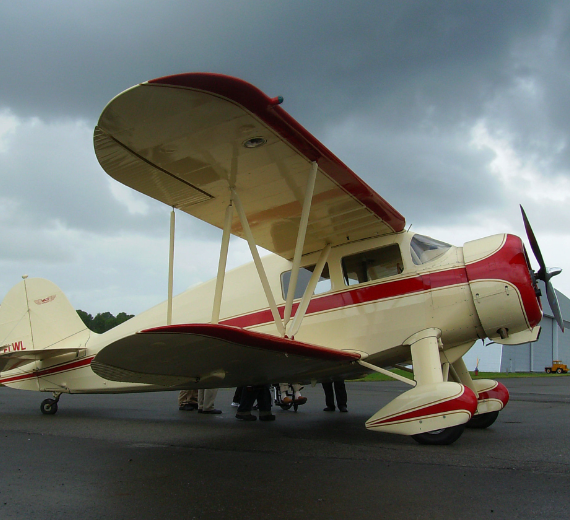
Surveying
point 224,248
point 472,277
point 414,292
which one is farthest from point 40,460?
point 472,277

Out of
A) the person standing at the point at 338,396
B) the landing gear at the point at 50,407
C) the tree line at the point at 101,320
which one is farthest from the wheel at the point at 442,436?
the tree line at the point at 101,320

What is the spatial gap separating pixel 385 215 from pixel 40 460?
4693 mm

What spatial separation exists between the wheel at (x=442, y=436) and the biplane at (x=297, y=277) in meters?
0.01

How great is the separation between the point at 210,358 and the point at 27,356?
5.53 m

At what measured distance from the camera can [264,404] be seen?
810cm

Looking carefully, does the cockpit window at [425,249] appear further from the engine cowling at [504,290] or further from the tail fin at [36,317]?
the tail fin at [36,317]

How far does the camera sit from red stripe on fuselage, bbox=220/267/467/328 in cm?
591

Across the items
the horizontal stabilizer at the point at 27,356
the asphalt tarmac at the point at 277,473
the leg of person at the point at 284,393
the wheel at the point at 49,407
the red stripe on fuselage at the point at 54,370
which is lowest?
the leg of person at the point at 284,393

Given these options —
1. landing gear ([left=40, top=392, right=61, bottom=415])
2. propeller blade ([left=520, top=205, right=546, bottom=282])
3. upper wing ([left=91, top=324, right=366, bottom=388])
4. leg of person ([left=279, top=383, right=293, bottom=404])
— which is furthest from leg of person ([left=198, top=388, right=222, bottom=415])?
propeller blade ([left=520, top=205, right=546, bottom=282])

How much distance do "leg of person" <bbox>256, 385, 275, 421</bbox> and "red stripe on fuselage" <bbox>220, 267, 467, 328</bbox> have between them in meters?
1.87

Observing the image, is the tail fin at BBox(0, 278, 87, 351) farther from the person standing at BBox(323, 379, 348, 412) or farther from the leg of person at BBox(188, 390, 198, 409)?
the person standing at BBox(323, 379, 348, 412)

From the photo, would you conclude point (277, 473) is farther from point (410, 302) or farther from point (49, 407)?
point (49, 407)

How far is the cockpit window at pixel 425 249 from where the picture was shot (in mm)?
6238

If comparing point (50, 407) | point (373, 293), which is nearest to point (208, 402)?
point (50, 407)
